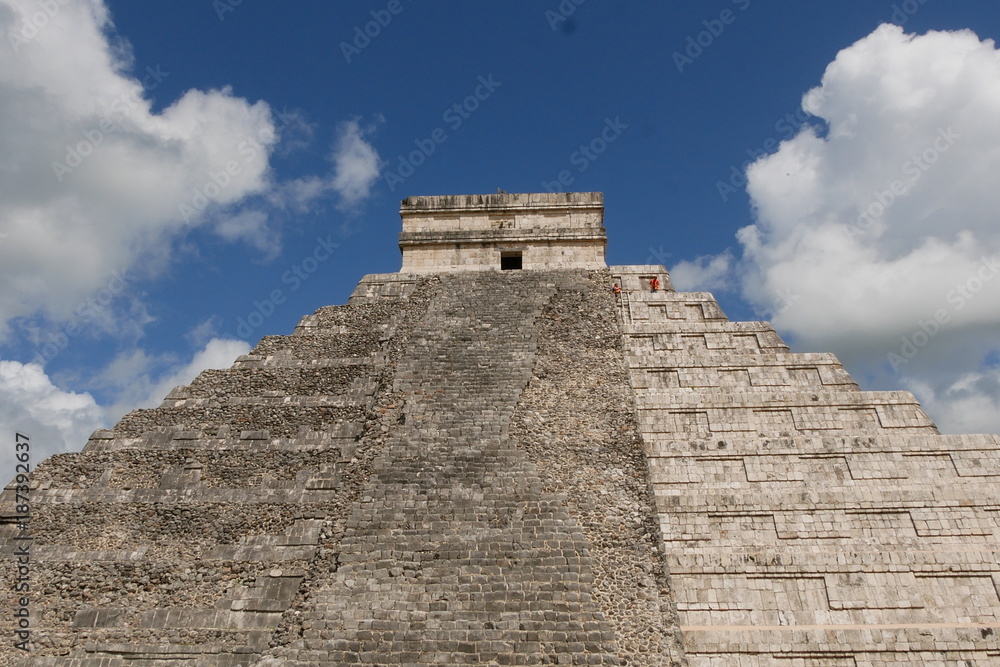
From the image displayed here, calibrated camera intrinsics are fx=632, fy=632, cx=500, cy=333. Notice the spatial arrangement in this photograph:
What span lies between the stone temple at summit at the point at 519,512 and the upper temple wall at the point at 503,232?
8.00 ft

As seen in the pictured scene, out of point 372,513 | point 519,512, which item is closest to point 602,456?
point 519,512

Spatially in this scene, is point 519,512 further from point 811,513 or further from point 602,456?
point 811,513

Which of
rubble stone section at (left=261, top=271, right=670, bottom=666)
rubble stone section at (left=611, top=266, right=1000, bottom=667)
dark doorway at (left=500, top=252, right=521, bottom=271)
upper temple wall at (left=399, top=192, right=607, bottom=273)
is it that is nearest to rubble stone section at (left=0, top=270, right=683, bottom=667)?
rubble stone section at (left=261, top=271, right=670, bottom=666)

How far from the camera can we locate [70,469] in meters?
10.1

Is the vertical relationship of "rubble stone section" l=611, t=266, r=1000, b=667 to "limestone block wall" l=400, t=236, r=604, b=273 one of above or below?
below

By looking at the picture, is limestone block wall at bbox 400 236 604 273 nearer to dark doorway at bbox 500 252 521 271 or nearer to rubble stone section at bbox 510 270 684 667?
dark doorway at bbox 500 252 521 271

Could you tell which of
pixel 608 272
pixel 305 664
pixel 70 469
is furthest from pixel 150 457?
pixel 608 272

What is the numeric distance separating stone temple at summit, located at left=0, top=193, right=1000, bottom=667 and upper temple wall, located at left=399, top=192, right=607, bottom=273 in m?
2.44

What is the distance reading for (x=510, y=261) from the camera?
49.0 ft

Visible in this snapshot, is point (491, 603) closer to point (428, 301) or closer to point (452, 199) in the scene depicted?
point (428, 301)

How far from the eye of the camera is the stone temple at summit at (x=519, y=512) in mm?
7738

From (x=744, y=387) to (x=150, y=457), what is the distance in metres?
9.85

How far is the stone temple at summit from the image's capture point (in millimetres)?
7738

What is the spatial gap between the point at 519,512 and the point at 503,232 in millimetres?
7632
